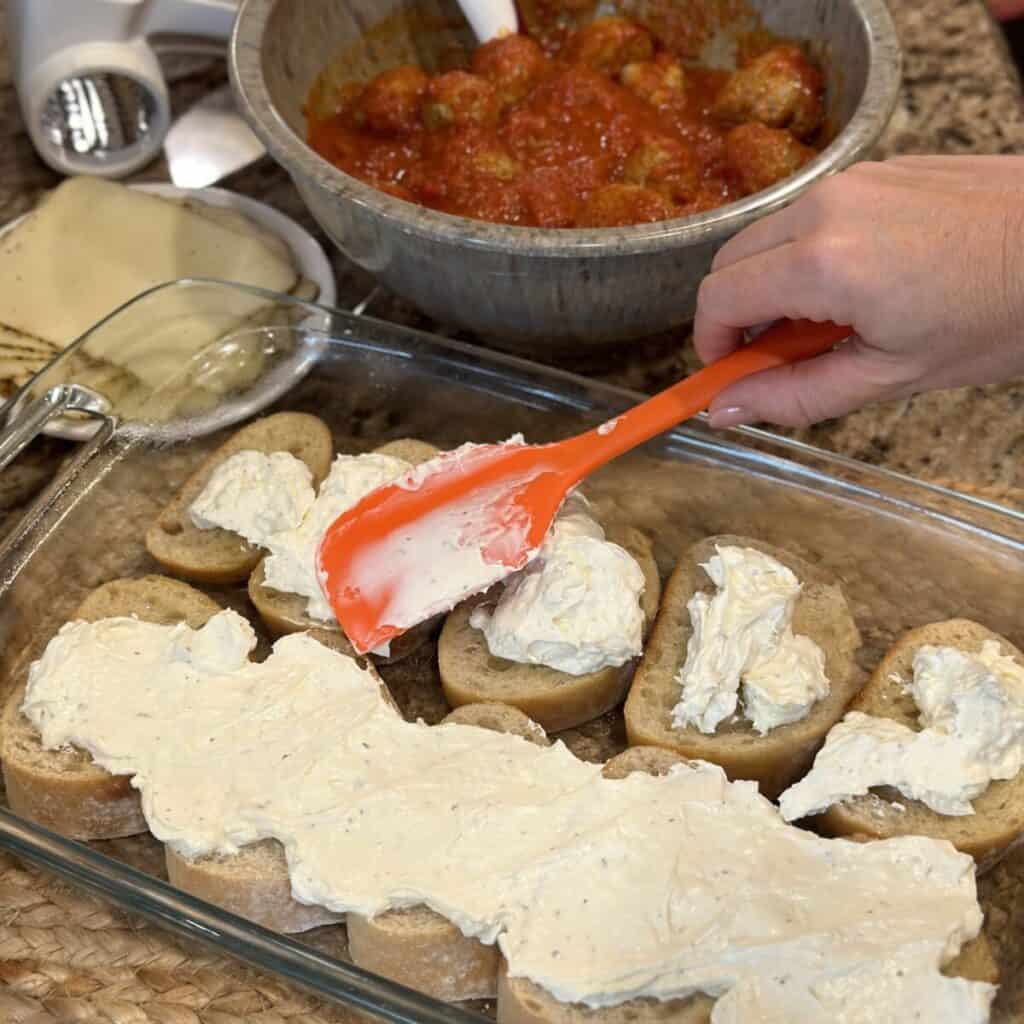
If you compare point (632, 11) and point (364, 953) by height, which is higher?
point (632, 11)

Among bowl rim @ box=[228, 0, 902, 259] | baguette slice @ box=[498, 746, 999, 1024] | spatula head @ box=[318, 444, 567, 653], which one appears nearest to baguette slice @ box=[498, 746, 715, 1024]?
baguette slice @ box=[498, 746, 999, 1024]

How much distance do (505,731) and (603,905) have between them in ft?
1.08

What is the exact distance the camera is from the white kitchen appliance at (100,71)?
2.72 m

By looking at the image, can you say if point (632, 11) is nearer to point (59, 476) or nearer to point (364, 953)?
point (59, 476)

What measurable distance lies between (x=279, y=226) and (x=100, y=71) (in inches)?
19.8

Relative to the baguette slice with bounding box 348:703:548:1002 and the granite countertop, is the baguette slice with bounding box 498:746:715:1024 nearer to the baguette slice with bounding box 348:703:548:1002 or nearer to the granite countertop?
the baguette slice with bounding box 348:703:548:1002

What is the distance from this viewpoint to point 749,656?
194 centimetres

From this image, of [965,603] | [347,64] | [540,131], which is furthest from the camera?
[347,64]

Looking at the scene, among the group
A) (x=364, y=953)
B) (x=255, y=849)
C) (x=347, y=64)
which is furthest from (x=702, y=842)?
(x=347, y=64)

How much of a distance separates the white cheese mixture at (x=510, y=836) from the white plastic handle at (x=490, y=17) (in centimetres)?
136

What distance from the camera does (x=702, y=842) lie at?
5.68ft

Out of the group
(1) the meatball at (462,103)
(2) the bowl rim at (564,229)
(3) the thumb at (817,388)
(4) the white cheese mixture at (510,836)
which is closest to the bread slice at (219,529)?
(4) the white cheese mixture at (510,836)

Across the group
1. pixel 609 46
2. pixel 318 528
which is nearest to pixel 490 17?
pixel 609 46

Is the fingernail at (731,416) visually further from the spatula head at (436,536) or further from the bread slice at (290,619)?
the bread slice at (290,619)
